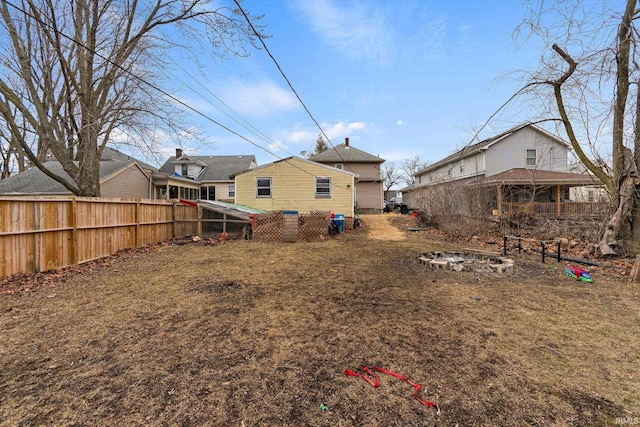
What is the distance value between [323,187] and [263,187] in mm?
3566

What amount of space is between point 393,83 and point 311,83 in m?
3.38

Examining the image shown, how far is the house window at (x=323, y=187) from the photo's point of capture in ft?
54.5

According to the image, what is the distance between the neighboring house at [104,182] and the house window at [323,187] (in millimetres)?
12742

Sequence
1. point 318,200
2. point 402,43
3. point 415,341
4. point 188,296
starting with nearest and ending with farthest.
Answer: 1. point 415,341
2. point 188,296
3. point 402,43
4. point 318,200

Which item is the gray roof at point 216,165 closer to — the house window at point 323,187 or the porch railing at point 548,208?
the house window at point 323,187

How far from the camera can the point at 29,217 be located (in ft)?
19.6

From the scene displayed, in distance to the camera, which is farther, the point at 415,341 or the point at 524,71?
the point at 524,71

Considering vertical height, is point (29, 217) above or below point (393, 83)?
below

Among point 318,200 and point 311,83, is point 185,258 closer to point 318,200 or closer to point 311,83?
point 311,83

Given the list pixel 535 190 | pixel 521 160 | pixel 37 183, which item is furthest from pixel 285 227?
pixel 521 160

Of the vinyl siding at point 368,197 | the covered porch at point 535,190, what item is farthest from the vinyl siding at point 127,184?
the covered porch at point 535,190

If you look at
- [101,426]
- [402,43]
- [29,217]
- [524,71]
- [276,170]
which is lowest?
[101,426]

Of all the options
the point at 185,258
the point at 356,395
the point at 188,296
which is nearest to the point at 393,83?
the point at 185,258

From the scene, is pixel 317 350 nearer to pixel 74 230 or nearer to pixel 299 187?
pixel 74 230
